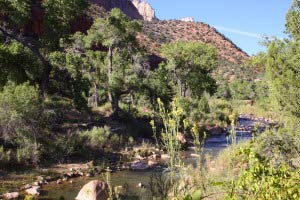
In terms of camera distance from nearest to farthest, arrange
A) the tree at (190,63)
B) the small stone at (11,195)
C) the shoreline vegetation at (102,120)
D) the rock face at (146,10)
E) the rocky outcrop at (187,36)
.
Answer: the shoreline vegetation at (102,120)
the small stone at (11,195)
the tree at (190,63)
the rocky outcrop at (187,36)
the rock face at (146,10)

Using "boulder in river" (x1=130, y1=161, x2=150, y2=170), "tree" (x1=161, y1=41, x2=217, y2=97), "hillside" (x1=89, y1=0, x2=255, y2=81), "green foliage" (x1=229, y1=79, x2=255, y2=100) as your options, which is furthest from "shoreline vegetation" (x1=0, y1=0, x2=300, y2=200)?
"hillside" (x1=89, y1=0, x2=255, y2=81)

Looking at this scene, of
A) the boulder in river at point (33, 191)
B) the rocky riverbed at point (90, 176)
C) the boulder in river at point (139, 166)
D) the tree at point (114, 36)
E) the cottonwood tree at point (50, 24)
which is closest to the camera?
the boulder in river at point (33, 191)

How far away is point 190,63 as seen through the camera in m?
39.2

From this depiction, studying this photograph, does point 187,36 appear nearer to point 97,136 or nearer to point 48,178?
point 97,136

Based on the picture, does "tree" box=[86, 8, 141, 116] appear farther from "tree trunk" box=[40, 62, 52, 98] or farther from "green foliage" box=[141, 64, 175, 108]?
"tree trunk" box=[40, 62, 52, 98]

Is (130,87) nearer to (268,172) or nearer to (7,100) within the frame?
(7,100)

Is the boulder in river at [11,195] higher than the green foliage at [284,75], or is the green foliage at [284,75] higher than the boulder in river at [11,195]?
the green foliage at [284,75]

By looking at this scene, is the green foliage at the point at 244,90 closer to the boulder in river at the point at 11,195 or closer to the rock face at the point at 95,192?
the rock face at the point at 95,192

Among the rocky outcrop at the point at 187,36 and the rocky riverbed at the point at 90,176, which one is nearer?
the rocky riverbed at the point at 90,176

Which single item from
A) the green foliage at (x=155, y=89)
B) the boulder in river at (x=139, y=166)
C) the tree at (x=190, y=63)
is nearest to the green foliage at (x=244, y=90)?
the tree at (x=190, y=63)

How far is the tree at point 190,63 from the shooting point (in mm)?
38406

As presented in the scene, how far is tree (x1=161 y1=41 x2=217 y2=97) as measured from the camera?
3841 centimetres

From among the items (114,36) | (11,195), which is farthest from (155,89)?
(11,195)

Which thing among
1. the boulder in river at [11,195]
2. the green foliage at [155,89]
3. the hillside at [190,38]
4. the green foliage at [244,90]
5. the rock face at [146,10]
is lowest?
the boulder in river at [11,195]
